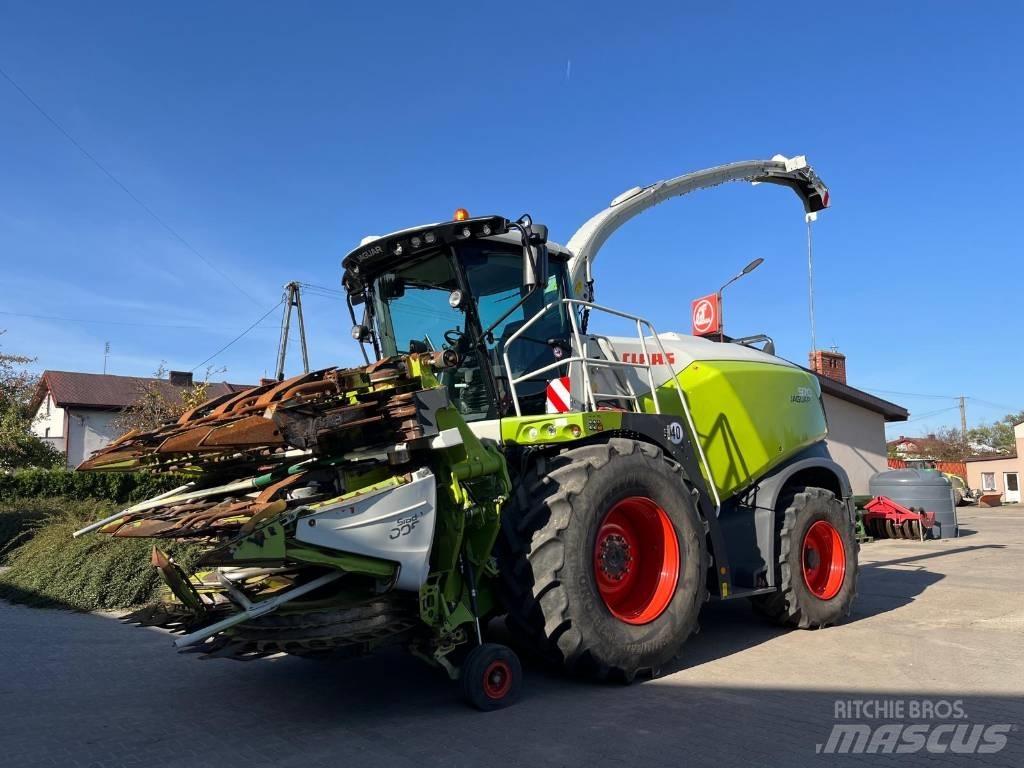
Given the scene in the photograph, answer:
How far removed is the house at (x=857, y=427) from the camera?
2259cm

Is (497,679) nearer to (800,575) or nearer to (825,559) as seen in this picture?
(800,575)

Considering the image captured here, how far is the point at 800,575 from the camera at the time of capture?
6.85 meters

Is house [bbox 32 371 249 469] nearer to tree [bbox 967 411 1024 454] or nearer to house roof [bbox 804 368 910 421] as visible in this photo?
house roof [bbox 804 368 910 421]

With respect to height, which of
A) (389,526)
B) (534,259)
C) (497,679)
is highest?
(534,259)

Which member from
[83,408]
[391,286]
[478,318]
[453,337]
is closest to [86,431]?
[83,408]

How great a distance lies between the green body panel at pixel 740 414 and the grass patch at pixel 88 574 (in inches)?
228

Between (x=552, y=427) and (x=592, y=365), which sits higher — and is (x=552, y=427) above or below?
below

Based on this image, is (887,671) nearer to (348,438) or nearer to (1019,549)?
(348,438)

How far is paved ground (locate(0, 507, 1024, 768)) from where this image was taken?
384 cm

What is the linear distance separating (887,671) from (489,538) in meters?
3.12

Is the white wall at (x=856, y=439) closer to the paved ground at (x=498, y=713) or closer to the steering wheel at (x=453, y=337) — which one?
the paved ground at (x=498, y=713)

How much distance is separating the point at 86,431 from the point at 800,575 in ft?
111

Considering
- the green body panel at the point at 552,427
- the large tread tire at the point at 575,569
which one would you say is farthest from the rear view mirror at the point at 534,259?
the large tread tire at the point at 575,569

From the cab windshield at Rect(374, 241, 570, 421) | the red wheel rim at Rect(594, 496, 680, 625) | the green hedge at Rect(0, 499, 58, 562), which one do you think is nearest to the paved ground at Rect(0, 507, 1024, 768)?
the red wheel rim at Rect(594, 496, 680, 625)
